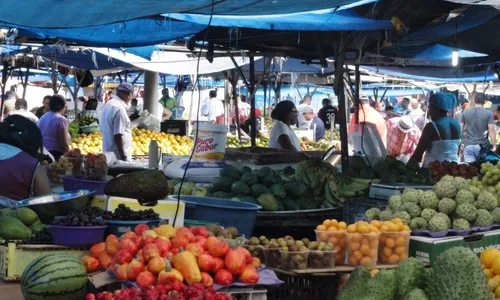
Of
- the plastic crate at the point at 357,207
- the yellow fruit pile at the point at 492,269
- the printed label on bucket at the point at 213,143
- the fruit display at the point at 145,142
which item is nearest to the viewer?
the yellow fruit pile at the point at 492,269

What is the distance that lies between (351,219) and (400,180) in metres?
0.72

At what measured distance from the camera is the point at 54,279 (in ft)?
12.8

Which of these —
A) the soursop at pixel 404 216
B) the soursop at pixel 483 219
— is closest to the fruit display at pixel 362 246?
the soursop at pixel 404 216

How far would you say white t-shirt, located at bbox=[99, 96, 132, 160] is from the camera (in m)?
9.70

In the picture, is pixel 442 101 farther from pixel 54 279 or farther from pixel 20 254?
pixel 54 279

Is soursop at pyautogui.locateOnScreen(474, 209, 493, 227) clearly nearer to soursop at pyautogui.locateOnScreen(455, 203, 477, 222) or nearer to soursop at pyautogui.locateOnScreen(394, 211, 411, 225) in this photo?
soursop at pyautogui.locateOnScreen(455, 203, 477, 222)

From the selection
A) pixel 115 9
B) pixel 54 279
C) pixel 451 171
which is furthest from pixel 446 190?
pixel 54 279

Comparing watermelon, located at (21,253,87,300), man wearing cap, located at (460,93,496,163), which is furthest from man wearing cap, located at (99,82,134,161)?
man wearing cap, located at (460,93,496,163)

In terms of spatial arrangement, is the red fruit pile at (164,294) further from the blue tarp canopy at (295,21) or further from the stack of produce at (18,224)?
the blue tarp canopy at (295,21)

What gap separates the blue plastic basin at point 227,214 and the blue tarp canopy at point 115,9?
138cm

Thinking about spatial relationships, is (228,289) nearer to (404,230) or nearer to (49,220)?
(404,230)

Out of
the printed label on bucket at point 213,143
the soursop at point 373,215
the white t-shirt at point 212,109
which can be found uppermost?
the white t-shirt at point 212,109

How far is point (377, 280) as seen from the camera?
12.4ft

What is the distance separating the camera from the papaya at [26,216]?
15.8 feet
